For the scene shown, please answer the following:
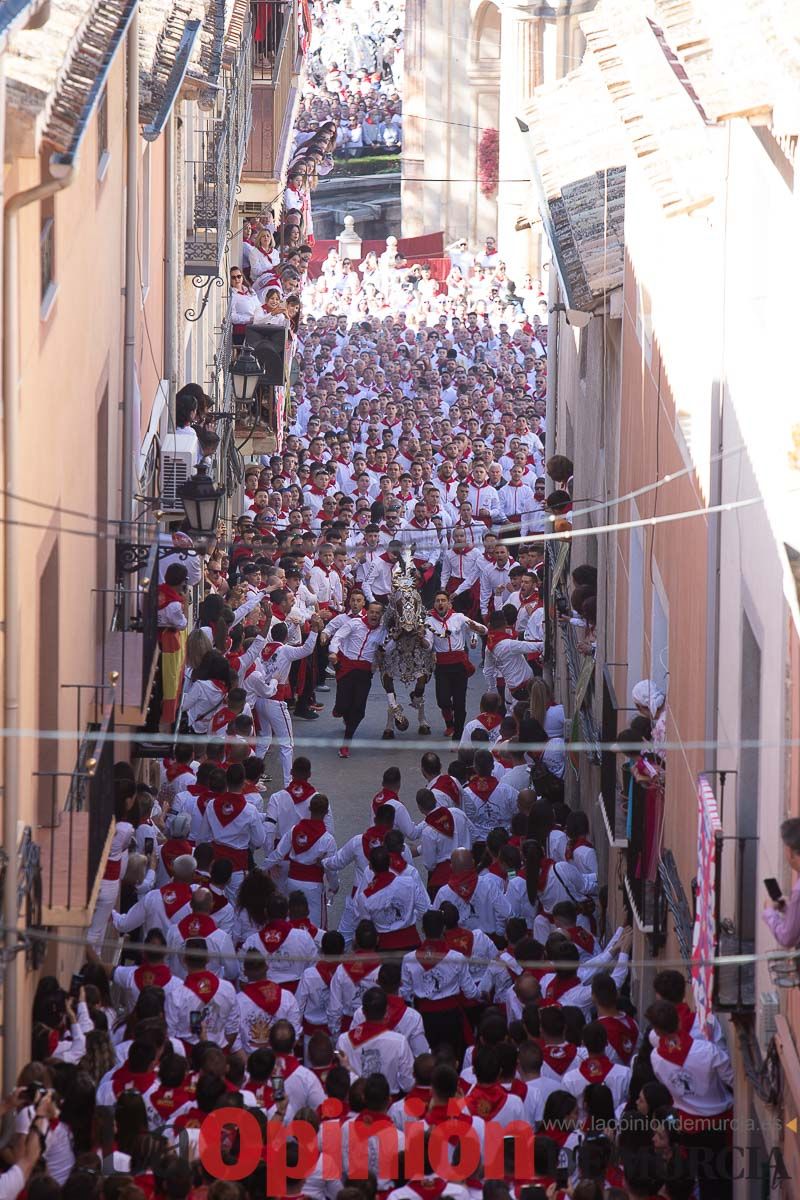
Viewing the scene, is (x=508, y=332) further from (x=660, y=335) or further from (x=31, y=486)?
(x=31, y=486)

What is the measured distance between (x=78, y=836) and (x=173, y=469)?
7092mm

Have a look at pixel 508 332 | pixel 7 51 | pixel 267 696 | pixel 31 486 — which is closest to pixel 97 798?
pixel 31 486

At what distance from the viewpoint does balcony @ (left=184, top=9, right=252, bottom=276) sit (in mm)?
20269

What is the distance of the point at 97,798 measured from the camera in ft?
33.3

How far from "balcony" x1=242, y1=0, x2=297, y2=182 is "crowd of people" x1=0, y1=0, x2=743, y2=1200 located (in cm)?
615

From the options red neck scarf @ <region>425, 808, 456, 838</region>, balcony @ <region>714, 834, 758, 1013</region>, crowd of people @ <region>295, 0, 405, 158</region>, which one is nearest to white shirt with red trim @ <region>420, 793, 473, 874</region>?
red neck scarf @ <region>425, 808, 456, 838</region>

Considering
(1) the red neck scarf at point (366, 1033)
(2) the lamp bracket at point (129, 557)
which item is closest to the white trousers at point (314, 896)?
(2) the lamp bracket at point (129, 557)

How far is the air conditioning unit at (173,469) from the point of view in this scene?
653 inches

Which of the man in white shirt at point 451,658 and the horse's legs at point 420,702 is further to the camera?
the horse's legs at point 420,702

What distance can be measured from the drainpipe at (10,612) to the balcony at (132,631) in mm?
3236

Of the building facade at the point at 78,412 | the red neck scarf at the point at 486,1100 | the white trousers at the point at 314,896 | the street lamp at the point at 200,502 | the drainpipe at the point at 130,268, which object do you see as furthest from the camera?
the street lamp at the point at 200,502

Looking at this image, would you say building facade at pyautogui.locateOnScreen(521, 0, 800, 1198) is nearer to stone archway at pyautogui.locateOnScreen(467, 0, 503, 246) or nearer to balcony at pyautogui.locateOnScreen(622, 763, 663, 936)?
balcony at pyautogui.locateOnScreen(622, 763, 663, 936)

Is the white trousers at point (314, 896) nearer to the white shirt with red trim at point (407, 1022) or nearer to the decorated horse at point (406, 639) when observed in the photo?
the white shirt with red trim at point (407, 1022)

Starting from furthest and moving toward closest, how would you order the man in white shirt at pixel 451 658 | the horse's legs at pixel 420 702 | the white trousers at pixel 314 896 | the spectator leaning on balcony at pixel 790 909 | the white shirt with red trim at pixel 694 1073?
the horse's legs at pixel 420 702
the man in white shirt at pixel 451 658
the white trousers at pixel 314 896
the white shirt with red trim at pixel 694 1073
the spectator leaning on balcony at pixel 790 909
